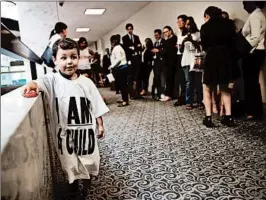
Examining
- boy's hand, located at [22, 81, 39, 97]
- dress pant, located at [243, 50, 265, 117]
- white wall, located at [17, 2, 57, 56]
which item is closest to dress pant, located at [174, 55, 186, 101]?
dress pant, located at [243, 50, 265, 117]

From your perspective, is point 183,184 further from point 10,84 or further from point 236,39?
point 236,39

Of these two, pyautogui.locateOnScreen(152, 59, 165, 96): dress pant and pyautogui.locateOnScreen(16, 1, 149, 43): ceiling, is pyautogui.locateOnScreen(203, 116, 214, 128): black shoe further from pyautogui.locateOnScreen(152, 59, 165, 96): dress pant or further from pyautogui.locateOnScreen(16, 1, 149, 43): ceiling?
pyautogui.locateOnScreen(16, 1, 149, 43): ceiling

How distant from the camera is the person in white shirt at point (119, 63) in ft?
12.1

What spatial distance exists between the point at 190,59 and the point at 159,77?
1.21 m

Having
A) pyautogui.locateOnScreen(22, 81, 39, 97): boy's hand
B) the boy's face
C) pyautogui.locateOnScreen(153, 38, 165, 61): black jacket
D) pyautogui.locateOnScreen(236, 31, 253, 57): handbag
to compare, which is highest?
pyautogui.locateOnScreen(153, 38, 165, 61): black jacket

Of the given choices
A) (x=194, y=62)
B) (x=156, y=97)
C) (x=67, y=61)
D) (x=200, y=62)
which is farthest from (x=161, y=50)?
(x=67, y=61)

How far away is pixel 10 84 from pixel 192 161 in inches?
42.9

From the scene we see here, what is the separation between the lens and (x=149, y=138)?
2.14 meters

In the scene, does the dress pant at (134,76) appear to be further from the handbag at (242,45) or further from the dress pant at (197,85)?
the handbag at (242,45)

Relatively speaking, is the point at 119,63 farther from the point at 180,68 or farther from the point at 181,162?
the point at 181,162

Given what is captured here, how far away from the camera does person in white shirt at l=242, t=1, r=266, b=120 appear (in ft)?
7.57

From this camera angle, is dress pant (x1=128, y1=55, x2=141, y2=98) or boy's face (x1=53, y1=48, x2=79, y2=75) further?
dress pant (x1=128, y1=55, x2=141, y2=98)

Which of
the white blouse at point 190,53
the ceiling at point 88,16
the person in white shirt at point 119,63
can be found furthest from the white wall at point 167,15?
the person in white shirt at point 119,63

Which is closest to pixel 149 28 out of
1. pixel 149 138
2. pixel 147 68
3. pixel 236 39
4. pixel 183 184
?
pixel 147 68
